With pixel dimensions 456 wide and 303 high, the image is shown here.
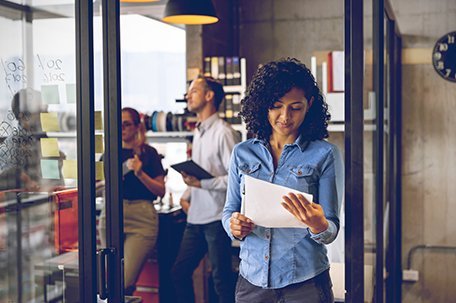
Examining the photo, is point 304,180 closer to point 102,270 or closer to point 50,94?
point 102,270

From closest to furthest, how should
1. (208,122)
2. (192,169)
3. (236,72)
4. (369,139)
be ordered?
(369,139) < (192,169) < (208,122) < (236,72)

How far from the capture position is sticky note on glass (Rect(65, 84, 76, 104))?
2.36 metres

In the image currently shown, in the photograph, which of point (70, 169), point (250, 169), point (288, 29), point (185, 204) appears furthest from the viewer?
point (288, 29)

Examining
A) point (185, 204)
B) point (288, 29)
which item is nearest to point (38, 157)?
point (185, 204)

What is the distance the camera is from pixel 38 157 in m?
2.48

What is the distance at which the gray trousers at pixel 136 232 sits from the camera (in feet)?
13.7

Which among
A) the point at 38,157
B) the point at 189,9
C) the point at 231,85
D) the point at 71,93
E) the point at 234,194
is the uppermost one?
the point at 189,9

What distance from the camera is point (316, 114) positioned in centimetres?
233

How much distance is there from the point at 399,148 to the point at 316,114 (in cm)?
314

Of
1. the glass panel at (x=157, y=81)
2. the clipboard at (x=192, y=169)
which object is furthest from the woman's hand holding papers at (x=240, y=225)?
the glass panel at (x=157, y=81)

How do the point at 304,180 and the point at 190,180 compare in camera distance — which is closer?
the point at 304,180

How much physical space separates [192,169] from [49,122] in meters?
1.47

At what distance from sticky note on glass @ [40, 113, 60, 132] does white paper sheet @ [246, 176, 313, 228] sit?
770 mm

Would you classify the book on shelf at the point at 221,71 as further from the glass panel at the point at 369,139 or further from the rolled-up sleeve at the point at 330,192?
the rolled-up sleeve at the point at 330,192
